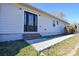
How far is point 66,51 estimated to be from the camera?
8773 millimetres

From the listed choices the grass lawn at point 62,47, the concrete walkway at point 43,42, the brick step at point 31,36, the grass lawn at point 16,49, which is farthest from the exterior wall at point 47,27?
the grass lawn at point 16,49

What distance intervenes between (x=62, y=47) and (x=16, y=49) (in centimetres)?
185

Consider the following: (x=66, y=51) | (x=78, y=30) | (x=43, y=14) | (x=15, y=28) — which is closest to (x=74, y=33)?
(x=78, y=30)

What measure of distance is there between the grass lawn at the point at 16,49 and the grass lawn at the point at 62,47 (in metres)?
0.59

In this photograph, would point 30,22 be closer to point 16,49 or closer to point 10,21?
point 10,21

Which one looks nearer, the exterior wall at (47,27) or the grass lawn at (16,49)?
the grass lawn at (16,49)

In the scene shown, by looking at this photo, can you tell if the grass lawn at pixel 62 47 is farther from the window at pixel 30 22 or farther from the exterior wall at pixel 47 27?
the window at pixel 30 22

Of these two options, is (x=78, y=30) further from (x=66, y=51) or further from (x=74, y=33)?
(x=66, y=51)

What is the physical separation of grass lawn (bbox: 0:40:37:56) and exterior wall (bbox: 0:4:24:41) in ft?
1.29

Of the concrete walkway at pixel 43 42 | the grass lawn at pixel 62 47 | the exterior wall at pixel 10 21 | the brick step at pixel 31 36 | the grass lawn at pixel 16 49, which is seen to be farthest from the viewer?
the brick step at pixel 31 36

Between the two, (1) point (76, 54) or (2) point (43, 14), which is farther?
(2) point (43, 14)

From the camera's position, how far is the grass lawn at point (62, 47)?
28.3ft

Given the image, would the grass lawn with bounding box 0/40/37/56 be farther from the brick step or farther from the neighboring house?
the brick step

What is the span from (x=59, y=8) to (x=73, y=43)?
1.54 m
